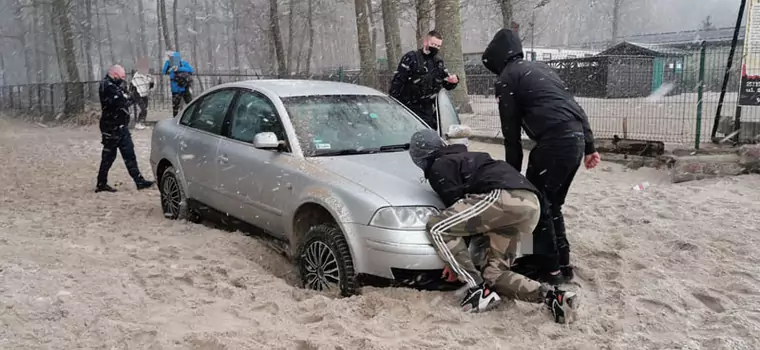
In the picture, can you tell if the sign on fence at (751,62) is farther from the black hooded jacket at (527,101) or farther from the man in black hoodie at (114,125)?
the man in black hoodie at (114,125)

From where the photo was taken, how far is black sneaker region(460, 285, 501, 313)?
3.92 m

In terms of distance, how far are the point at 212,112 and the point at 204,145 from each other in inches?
14.6

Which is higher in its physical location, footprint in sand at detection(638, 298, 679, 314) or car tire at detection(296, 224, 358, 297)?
car tire at detection(296, 224, 358, 297)

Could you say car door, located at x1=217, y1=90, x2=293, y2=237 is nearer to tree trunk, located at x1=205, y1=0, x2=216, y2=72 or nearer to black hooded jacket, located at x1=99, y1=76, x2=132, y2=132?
black hooded jacket, located at x1=99, y1=76, x2=132, y2=132

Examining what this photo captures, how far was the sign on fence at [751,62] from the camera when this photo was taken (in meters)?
8.97

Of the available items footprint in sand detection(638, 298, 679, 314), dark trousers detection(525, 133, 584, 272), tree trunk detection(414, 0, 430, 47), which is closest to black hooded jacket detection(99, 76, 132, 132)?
dark trousers detection(525, 133, 584, 272)

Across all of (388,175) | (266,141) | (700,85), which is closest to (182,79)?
(700,85)

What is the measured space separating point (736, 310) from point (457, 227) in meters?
1.81

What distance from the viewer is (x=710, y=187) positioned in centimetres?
759

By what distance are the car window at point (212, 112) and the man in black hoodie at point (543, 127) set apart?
2567 millimetres

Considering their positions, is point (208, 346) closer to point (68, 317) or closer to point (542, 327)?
point (68, 317)

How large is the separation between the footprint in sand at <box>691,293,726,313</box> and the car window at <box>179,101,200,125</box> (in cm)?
473

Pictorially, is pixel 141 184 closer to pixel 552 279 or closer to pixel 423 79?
pixel 423 79

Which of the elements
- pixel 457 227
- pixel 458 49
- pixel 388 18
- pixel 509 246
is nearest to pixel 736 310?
pixel 509 246
